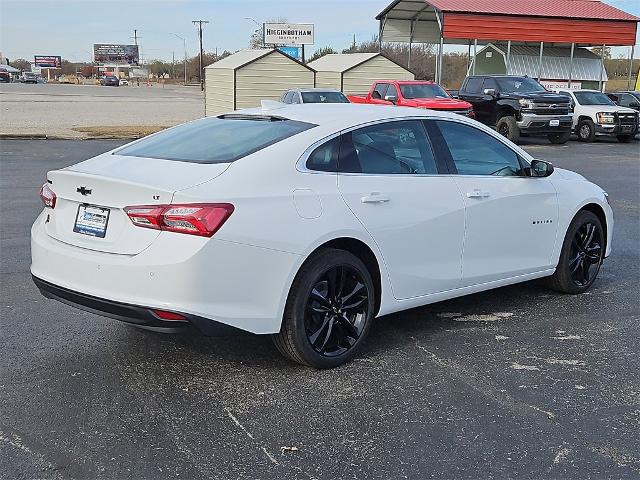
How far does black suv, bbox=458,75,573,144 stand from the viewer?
22.5 m

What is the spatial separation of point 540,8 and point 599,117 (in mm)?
13880

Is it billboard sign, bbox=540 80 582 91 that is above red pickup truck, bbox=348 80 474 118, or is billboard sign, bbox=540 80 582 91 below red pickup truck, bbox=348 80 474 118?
above

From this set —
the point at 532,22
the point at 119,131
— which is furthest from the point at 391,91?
the point at 532,22

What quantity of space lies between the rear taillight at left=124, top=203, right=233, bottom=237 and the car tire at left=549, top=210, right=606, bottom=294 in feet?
11.2

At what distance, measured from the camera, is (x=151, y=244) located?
3906mm

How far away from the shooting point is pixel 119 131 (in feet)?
80.4

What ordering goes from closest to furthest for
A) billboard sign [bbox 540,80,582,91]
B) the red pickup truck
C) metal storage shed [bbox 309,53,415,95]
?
the red pickup truck → metal storage shed [bbox 309,53,415,95] → billboard sign [bbox 540,80,582,91]

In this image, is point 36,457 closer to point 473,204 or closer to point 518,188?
point 473,204

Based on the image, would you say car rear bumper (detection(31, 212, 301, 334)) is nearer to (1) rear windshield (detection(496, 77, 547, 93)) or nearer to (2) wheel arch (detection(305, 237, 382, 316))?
(2) wheel arch (detection(305, 237, 382, 316))

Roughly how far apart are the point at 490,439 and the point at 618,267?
437 centimetres

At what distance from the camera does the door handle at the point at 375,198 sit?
14.9 ft

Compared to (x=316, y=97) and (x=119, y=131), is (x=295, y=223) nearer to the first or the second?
(x=316, y=97)

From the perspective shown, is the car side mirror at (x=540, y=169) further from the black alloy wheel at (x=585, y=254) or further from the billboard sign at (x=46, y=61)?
the billboard sign at (x=46, y=61)

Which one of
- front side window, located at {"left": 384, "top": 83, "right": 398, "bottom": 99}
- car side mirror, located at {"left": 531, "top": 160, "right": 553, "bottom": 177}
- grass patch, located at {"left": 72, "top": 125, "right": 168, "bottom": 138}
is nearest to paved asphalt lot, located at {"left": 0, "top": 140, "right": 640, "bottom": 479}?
car side mirror, located at {"left": 531, "top": 160, "right": 553, "bottom": 177}
